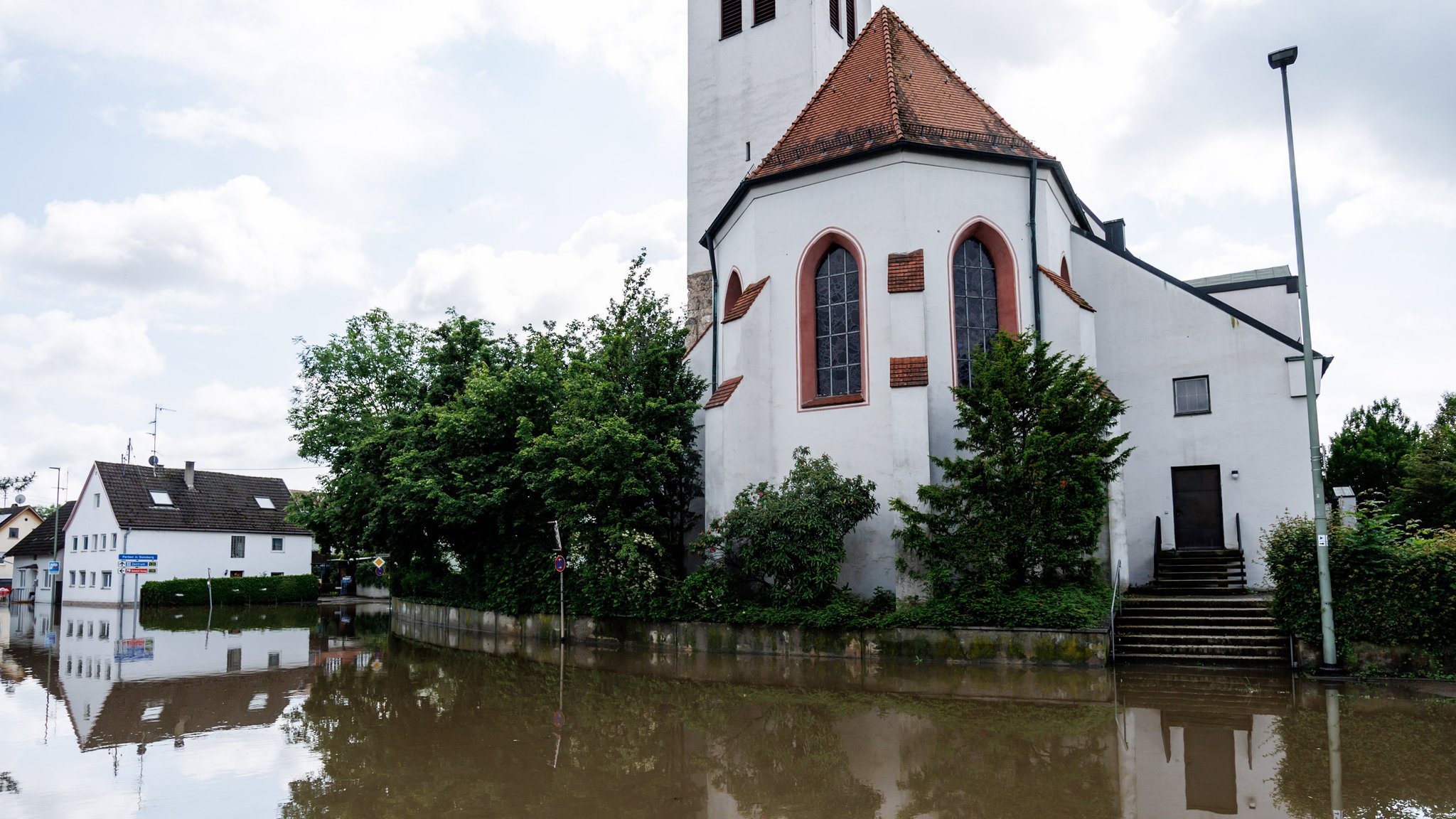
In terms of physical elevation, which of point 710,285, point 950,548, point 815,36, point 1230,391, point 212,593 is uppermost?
point 815,36

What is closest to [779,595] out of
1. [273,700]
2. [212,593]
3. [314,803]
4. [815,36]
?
[273,700]

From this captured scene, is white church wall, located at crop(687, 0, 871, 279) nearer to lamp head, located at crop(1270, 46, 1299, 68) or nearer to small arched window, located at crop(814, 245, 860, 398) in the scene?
small arched window, located at crop(814, 245, 860, 398)

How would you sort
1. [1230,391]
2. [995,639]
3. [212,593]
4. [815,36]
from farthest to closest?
[212,593], [815,36], [1230,391], [995,639]

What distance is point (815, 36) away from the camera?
2616 cm

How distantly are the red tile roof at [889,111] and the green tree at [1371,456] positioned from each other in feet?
78.3

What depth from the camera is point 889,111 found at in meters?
18.3

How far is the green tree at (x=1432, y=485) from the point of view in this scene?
26.7 m

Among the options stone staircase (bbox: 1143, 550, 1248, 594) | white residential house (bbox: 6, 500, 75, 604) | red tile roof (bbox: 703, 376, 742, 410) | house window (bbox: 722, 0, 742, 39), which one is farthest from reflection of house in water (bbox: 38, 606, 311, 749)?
white residential house (bbox: 6, 500, 75, 604)

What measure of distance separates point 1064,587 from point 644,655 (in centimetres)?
718

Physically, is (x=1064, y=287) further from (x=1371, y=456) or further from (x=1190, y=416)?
(x=1371, y=456)

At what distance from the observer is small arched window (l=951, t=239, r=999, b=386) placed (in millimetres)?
17844

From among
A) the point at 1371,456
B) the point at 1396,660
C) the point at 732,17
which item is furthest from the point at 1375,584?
the point at 1371,456

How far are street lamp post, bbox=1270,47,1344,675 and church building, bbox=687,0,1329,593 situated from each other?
3.46 meters

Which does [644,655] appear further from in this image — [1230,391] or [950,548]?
[1230,391]
